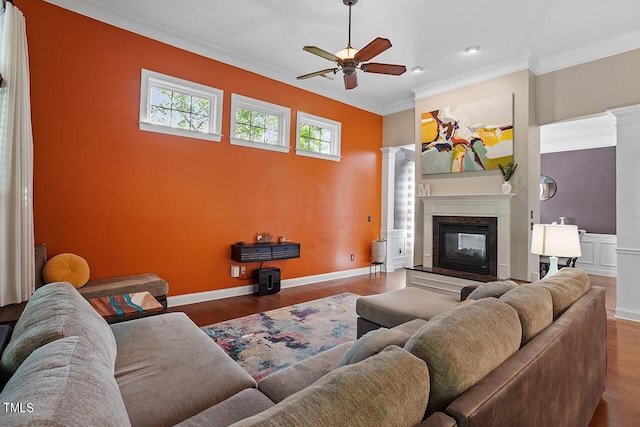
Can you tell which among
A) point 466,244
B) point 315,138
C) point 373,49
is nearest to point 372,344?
point 373,49

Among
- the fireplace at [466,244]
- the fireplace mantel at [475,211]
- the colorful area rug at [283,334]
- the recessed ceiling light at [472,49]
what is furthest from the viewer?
the fireplace at [466,244]

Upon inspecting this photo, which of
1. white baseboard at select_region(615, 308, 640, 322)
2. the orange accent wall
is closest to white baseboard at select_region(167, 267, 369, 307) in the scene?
the orange accent wall

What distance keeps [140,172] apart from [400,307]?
3346 mm

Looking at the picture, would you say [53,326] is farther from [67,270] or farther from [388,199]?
[388,199]

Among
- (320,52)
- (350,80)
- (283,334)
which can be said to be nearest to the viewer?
(320,52)

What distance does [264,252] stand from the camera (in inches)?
180

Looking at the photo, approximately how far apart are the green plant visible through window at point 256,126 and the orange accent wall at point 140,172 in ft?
0.79

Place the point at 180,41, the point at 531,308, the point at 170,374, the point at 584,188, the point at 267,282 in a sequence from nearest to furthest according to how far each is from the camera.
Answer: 1. the point at 531,308
2. the point at 170,374
3. the point at 180,41
4. the point at 267,282
5. the point at 584,188

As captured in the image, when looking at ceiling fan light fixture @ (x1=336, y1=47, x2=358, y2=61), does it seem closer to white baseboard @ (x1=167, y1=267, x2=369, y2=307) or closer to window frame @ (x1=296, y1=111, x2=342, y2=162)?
window frame @ (x1=296, y1=111, x2=342, y2=162)

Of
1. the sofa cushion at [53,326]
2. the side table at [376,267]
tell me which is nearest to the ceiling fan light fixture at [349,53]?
the sofa cushion at [53,326]

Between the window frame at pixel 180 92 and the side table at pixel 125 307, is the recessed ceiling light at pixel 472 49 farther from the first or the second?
the side table at pixel 125 307

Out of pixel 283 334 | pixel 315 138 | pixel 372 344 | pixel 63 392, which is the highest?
pixel 315 138

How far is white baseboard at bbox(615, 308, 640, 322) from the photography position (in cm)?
373

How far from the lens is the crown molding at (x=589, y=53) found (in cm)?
386
